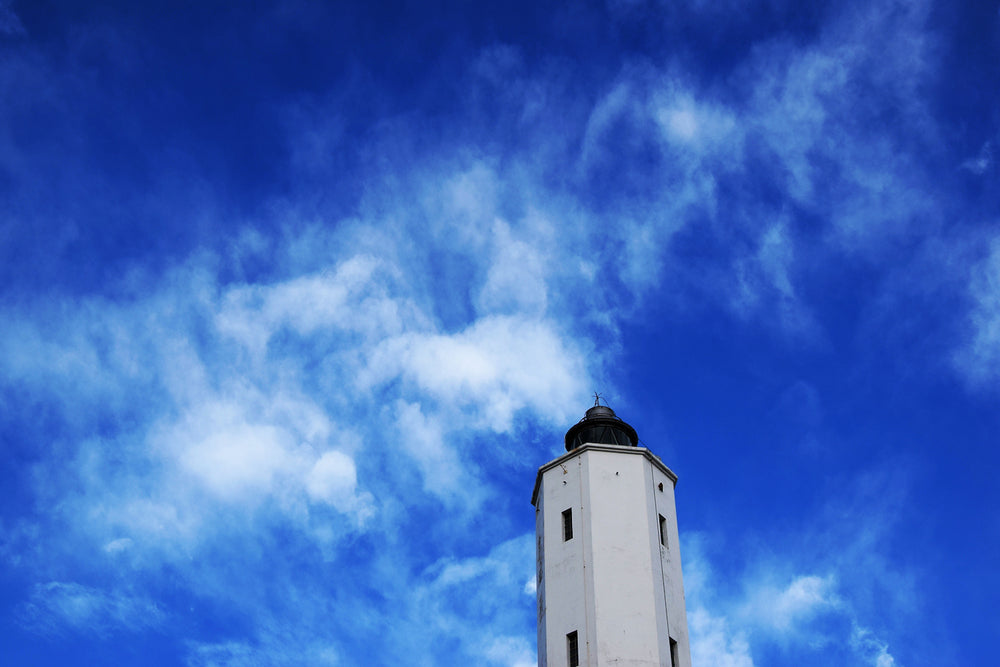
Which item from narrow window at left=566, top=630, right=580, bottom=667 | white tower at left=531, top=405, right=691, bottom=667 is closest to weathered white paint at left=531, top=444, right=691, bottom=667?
white tower at left=531, top=405, right=691, bottom=667

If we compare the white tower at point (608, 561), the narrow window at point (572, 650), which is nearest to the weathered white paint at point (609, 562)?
the white tower at point (608, 561)

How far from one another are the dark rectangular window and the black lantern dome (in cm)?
564

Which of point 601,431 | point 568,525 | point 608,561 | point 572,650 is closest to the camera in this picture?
point 572,650

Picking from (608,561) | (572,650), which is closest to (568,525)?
(608,561)

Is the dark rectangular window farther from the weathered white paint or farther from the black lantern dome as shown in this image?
the black lantern dome

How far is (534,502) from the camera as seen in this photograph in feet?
179

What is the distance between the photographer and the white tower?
147 feet

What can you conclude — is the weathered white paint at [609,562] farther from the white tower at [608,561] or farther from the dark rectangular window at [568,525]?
the dark rectangular window at [568,525]

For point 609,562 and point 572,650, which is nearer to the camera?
point 572,650

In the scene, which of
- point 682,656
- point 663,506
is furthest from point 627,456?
point 682,656

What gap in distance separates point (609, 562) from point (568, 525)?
11.1ft

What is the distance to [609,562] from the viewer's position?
155ft

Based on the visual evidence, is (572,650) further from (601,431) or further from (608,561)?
(601,431)

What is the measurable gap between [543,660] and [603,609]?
3.89m
